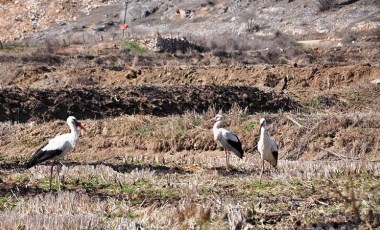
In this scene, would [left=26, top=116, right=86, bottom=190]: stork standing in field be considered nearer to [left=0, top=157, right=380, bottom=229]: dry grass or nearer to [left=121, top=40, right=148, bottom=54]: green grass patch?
[left=0, top=157, right=380, bottom=229]: dry grass

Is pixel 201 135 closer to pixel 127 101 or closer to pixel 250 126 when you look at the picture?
pixel 250 126

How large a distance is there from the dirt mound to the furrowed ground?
0.05 meters

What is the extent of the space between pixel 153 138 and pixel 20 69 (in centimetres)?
1388

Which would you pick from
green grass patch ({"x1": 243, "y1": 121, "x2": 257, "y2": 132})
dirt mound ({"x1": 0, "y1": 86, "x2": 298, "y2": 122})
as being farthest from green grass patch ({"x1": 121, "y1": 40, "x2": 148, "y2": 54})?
green grass patch ({"x1": 243, "y1": 121, "x2": 257, "y2": 132})

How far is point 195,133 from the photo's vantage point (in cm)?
1797

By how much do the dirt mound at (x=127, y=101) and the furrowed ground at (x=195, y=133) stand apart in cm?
5

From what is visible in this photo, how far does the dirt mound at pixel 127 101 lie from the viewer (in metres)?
21.2

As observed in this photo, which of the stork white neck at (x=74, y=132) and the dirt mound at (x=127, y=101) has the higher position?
the stork white neck at (x=74, y=132)

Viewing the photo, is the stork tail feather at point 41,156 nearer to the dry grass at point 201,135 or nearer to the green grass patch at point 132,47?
the dry grass at point 201,135

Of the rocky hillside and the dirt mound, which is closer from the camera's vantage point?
the dirt mound

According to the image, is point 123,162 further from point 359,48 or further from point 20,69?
point 359,48

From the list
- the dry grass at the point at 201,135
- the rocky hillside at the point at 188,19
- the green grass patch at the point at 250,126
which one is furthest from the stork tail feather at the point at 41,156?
the rocky hillside at the point at 188,19

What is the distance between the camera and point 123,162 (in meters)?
14.6

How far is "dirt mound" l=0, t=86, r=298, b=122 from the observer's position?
69.7 ft
